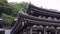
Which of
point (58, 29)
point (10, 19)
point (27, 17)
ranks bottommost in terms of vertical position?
point (10, 19)

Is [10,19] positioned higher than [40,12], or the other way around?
[40,12]

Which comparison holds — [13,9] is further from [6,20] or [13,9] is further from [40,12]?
[40,12]

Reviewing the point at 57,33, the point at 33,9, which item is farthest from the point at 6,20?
the point at 57,33

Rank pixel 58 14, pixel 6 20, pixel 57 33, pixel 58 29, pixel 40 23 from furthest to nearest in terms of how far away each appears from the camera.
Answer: pixel 6 20, pixel 58 14, pixel 57 33, pixel 58 29, pixel 40 23

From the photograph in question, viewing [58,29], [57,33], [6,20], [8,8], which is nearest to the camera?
[58,29]

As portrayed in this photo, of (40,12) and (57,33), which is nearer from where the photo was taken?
(57,33)

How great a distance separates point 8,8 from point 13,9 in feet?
4.67

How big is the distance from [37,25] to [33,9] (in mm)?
4990

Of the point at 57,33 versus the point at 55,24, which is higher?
the point at 55,24

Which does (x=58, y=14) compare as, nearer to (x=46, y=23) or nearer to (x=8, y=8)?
(x=46, y=23)

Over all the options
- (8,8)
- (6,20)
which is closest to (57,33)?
(6,20)

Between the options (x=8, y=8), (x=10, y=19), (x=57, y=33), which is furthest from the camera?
(x=8, y=8)

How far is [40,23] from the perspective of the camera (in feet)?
57.9

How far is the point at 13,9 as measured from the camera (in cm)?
5453
